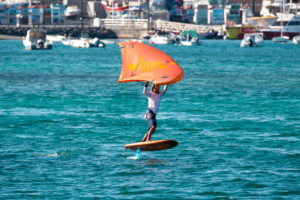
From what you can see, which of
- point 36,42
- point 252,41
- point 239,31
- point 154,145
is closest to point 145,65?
point 154,145

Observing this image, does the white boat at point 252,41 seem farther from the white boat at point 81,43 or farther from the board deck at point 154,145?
the board deck at point 154,145

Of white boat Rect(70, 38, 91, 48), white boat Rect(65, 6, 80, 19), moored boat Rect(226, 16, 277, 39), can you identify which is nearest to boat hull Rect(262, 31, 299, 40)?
moored boat Rect(226, 16, 277, 39)

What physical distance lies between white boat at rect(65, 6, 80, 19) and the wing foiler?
17825 centimetres

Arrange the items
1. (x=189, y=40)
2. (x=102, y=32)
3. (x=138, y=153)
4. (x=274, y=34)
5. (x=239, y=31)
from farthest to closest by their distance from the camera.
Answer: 1. (x=239, y=31)
2. (x=102, y=32)
3. (x=274, y=34)
4. (x=189, y=40)
5. (x=138, y=153)

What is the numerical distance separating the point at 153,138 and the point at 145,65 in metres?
5.05

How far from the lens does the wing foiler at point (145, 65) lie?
17641 mm

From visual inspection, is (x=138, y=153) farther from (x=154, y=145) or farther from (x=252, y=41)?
(x=252, y=41)

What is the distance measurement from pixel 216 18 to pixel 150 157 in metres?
184

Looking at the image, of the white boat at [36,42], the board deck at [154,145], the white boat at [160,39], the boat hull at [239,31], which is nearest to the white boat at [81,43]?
the white boat at [160,39]

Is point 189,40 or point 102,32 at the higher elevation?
point 102,32

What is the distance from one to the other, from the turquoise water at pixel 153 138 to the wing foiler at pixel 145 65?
2923 mm

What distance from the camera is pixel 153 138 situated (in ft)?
73.7

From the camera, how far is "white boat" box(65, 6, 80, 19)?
19238cm

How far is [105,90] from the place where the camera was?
4191 cm
